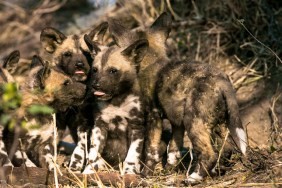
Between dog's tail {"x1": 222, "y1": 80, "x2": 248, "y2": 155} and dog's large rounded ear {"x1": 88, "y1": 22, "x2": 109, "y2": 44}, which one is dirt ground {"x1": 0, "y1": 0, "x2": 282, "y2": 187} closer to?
dog's tail {"x1": 222, "y1": 80, "x2": 248, "y2": 155}

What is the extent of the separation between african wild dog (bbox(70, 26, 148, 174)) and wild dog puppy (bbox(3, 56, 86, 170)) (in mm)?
278

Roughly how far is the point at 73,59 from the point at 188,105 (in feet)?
6.01

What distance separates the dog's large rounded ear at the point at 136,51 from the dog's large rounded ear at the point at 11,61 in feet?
4.22

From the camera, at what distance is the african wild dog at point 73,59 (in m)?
7.18

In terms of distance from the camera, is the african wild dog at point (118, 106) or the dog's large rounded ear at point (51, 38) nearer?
the african wild dog at point (118, 106)

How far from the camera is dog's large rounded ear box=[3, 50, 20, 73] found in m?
7.42

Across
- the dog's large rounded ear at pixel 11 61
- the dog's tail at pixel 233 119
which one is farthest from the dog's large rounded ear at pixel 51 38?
the dog's tail at pixel 233 119

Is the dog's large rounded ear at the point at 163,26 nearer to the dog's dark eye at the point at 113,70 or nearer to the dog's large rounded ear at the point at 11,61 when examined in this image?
the dog's dark eye at the point at 113,70

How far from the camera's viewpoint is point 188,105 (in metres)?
6.22

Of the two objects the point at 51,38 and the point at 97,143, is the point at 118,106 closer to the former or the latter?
the point at 97,143

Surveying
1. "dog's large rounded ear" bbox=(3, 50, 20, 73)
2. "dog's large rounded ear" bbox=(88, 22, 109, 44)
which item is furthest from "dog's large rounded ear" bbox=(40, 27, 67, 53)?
"dog's large rounded ear" bbox=(3, 50, 20, 73)

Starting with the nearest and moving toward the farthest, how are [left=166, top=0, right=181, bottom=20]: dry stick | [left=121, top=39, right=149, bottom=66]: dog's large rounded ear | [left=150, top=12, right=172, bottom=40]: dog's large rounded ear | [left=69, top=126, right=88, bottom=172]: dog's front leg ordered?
1. [left=121, top=39, right=149, bottom=66]: dog's large rounded ear
2. [left=69, top=126, right=88, bottom=172]: dog's front leg
3. [left=150, top=12, right=172, bottom=40]: dog's large rounded ear
4. [left=166, top=0, right=181, bottom=20]: dry stick

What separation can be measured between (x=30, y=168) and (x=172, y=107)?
1.45 m

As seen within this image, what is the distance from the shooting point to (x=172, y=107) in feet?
21.2
